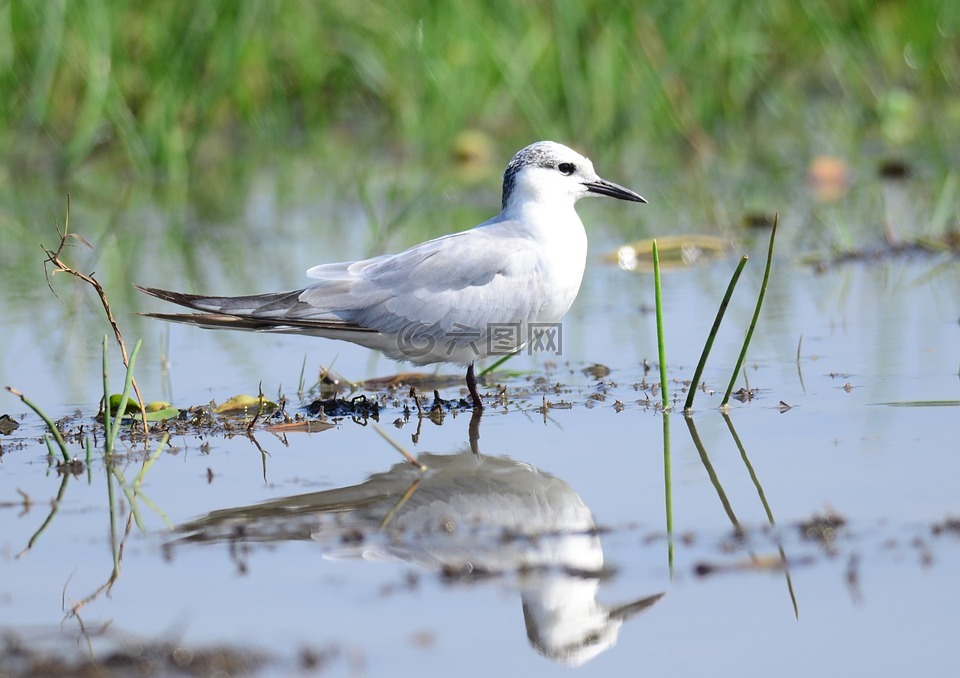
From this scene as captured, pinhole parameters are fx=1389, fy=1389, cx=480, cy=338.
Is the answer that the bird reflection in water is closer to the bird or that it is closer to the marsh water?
the marsh water

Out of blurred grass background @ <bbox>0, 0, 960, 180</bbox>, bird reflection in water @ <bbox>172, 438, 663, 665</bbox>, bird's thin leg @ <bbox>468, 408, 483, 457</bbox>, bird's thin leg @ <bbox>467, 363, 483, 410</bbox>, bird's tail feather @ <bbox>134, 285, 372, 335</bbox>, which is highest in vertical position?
blurred grass background @ <bbox>0, 0, 960, 180</bbox>

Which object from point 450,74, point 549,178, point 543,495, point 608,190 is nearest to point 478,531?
point 543,495

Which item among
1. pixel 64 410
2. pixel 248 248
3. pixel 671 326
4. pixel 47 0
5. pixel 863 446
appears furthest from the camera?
pixel 47 0

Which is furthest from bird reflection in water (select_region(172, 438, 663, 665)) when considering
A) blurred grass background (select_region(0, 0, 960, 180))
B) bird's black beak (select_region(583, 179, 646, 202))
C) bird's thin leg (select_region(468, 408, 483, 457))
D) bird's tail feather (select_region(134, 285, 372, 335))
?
blurred grass background (select_region(0, 0, 960, 180))

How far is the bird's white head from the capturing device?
545 centimetres

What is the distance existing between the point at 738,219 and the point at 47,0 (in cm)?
462

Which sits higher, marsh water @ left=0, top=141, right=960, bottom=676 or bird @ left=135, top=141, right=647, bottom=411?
bird @ left=135, top=141, right=647, bottom=411

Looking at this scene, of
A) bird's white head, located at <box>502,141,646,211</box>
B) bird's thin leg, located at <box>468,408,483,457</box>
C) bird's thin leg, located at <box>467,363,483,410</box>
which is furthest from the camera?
bird's white head, located at <box>502,141,646,211</box>

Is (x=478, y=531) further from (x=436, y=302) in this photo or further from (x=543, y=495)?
(x=436, y=302)

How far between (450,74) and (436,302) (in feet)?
15.1

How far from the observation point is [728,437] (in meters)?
4.06

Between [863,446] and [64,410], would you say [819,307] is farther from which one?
[64,410]

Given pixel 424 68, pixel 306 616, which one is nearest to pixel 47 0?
pixel 424 68

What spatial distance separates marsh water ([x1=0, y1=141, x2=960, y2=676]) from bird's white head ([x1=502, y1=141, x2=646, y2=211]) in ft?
1.98
